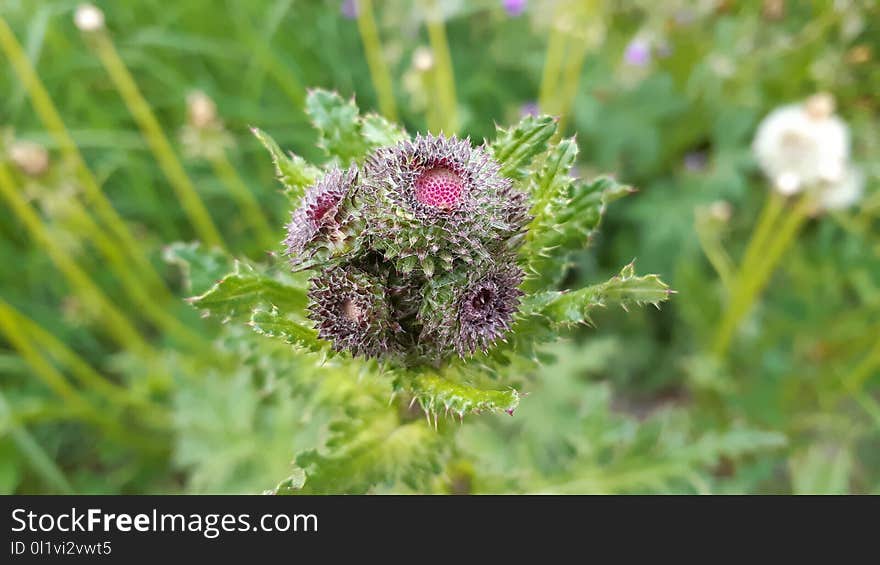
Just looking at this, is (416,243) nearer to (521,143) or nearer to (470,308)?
(470,308)

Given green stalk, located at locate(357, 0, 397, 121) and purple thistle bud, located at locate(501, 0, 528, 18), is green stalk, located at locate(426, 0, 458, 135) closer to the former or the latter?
green stalk, located at locate(357, 0, 397, 121)

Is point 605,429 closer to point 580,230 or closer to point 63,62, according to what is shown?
point 580,230

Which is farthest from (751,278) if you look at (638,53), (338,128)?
(338,128)

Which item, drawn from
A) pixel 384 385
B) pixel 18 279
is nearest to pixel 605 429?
pixel 384 385


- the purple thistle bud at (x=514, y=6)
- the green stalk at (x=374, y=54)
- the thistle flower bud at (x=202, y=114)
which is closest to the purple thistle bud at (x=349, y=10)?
the purple thistle bud at (x=514, y=6)

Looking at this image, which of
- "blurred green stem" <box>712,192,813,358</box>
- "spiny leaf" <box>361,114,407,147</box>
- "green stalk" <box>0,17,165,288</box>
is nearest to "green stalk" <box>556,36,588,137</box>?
"blurred green stem" <box>712,192,813,358</box>

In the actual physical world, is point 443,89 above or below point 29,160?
above
